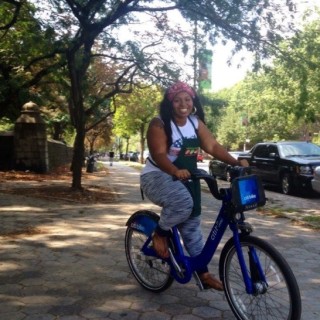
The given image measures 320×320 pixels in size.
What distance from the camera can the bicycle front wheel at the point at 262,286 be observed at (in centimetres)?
283

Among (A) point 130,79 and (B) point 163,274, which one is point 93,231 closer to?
(B) point 163,274

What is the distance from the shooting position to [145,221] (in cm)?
404

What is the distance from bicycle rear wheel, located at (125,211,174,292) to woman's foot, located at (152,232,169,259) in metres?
0.19

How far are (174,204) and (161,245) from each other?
0.49 m

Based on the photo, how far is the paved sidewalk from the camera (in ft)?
11.4

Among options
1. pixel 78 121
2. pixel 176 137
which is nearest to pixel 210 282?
pixel 176 137

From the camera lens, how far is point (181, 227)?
3.67m

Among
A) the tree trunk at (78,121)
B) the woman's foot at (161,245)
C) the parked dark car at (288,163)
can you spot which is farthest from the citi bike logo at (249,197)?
the parked dark car at (288,163)

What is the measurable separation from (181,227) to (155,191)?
1.35 ft

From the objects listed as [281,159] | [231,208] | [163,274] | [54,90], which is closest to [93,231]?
[163,274]

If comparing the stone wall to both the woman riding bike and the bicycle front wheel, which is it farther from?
the bicycle front wheel

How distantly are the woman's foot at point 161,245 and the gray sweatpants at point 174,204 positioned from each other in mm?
148

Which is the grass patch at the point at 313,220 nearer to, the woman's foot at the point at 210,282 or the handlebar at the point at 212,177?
the woman's foot at the point at 210,282

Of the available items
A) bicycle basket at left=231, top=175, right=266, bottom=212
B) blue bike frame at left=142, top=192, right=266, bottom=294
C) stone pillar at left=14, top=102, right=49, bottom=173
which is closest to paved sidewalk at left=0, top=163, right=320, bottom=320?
blue bike frame at left=142, top=192, right=266, bottom=294
